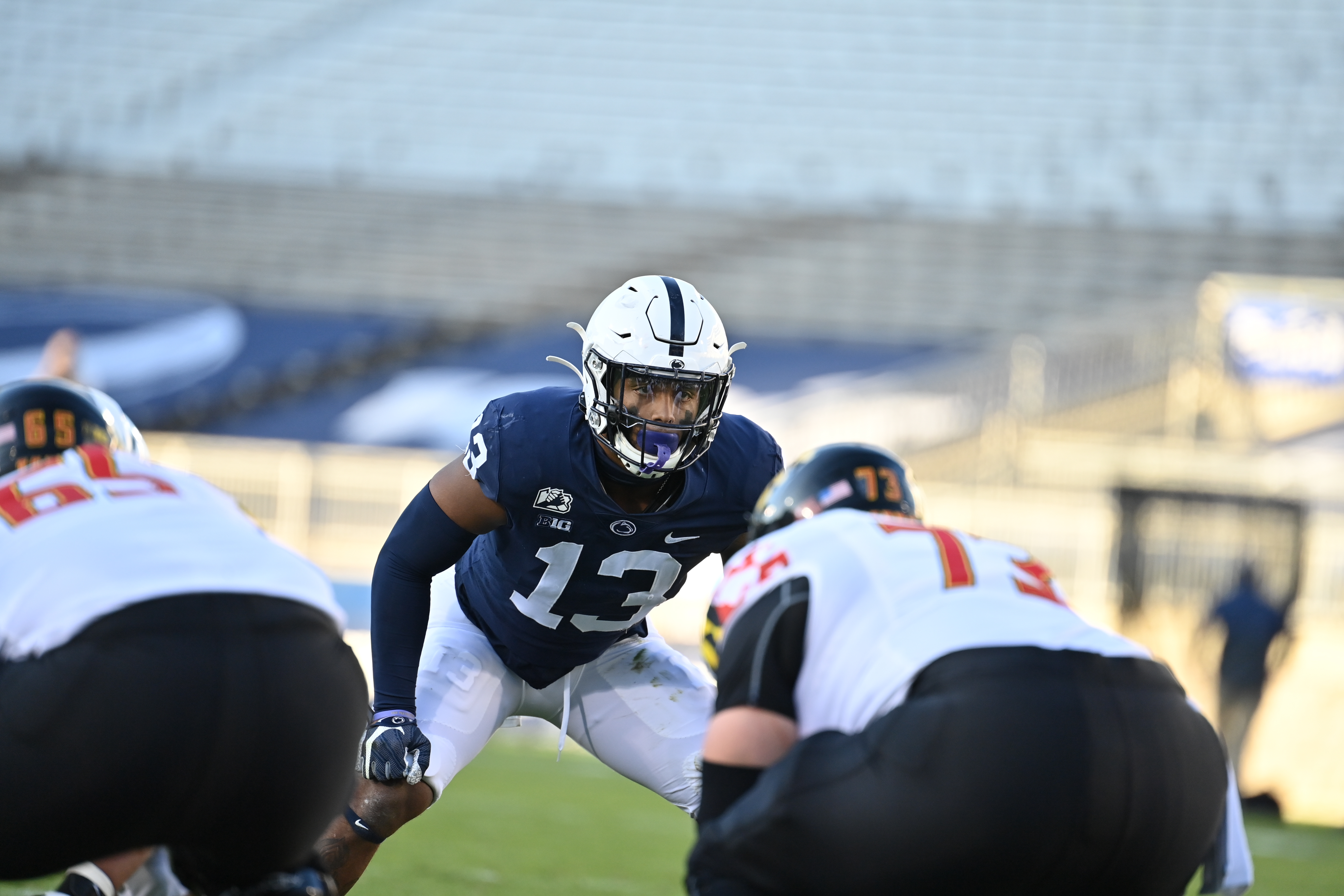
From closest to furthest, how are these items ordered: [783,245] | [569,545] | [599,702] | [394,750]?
[394,750] < [569,545] < [599,702] < [783,245]

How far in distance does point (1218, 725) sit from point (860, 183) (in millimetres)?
9122

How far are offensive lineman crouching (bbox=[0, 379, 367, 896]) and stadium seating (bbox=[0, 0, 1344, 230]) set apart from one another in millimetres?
15096

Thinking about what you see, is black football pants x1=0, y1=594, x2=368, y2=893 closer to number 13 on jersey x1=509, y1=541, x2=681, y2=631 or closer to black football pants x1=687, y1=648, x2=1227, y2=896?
black football pants x1=687, y1=648, x2=1227, y2=896

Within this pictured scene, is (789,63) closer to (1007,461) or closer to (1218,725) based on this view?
(1007,461)

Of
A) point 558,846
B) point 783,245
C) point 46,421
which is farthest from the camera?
point 783,245

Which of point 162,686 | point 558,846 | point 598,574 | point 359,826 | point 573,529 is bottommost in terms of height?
point 558,846

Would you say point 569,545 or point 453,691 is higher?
point 569,545

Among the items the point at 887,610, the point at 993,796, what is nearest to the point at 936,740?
the point at 993,796

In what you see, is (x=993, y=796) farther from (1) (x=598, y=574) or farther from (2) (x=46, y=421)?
(2) (x=46, y=421)

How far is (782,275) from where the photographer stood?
1648cm

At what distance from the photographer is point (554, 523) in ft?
12.1

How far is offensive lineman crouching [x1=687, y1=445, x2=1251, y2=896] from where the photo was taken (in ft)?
7.45

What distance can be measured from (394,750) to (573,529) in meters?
0.65

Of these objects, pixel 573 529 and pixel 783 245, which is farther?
pixel 783 245
